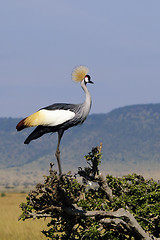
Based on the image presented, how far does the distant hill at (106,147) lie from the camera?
5773 inches

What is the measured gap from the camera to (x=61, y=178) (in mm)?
11422

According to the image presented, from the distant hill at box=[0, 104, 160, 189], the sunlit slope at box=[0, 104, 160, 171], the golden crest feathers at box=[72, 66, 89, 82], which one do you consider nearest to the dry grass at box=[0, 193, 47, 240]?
the golden crest feathers at box=[72, 66, 89, 82]

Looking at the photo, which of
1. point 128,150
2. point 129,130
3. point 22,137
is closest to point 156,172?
point 128,150

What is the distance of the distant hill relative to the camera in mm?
146625

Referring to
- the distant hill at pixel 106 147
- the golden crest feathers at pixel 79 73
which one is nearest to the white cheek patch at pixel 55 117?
the golden crest feathers at pixel 79 73

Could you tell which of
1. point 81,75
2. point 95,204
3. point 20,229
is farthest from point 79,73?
point 20,229

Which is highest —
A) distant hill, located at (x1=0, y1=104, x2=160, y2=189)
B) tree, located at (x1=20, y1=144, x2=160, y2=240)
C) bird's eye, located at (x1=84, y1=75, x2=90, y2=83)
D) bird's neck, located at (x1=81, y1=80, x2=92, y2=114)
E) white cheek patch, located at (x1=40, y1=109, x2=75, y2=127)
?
distant hill, located at (x1=0, y1=104, x2=160, y2=189)

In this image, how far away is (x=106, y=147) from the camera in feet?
541

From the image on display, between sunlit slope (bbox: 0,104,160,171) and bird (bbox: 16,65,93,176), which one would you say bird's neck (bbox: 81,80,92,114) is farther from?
sunlit slope (bbox: 0,104,160,171)

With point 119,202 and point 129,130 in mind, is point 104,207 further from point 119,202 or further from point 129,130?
point 129,130

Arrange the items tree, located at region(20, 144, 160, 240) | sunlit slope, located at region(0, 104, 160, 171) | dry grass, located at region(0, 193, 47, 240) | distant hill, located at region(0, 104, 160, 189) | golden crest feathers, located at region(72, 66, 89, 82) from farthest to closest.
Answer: sunlit slope, located at region(0, 104, 160, 171), distant hill, located at region(0, 104, 160, 189), dry grass, located at region(0, 193, 47, 240), golden crest feathers, located at region(72, 66, 89, 82), tree, located at region(20, 144, 160, 240)

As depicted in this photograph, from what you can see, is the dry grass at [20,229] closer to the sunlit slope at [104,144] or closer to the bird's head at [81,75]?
the bird's head at [81,75]

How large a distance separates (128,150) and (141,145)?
4975 mm

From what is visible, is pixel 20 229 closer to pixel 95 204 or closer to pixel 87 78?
pixel 87 78
